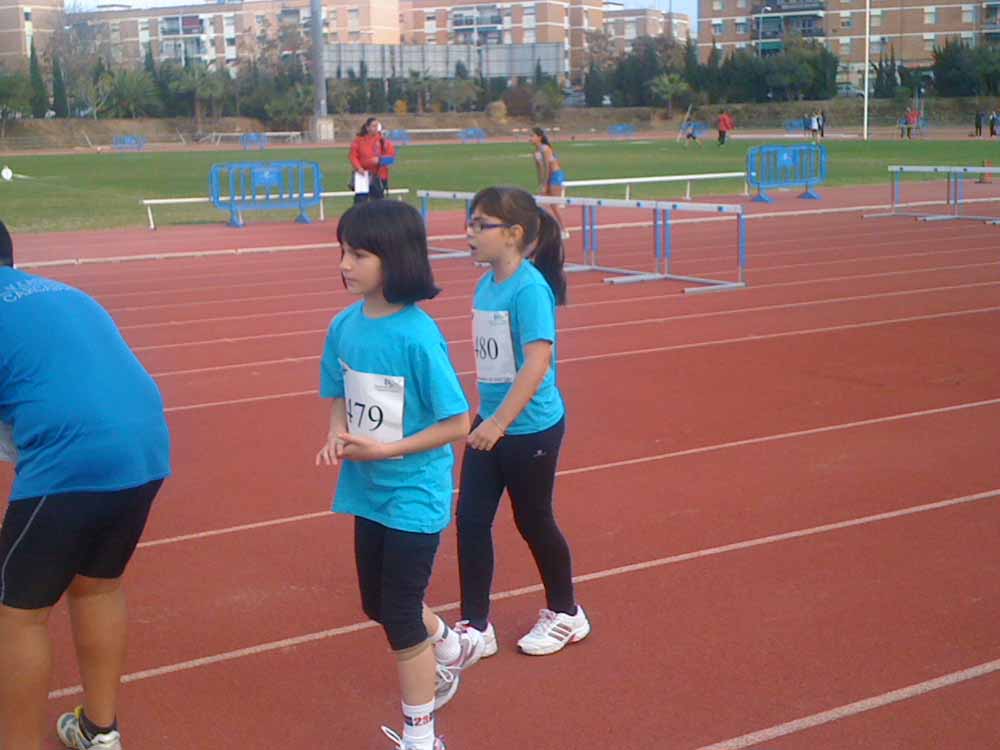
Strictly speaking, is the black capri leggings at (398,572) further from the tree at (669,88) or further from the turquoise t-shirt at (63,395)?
the tree at (669,88)

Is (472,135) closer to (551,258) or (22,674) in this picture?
(551,258)

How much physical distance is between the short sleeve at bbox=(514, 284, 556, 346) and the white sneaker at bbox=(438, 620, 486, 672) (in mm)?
945

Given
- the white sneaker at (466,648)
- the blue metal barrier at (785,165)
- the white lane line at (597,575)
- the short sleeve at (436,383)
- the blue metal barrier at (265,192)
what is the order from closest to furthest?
the short sleeve at (436,383) < the white sneaker at (466,648) < the white lane line at (597,575) < the blue metal barrier at (265,192) < the blue metal barrier at (785,165)

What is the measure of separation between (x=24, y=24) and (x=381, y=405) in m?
138

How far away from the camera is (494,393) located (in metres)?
4.40

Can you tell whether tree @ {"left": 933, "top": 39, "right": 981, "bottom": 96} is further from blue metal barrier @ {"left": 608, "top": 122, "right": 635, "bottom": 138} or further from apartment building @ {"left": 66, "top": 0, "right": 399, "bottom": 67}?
apartment building @ {"left": 66, "top": 0, "right": 399, "bottom": 67}

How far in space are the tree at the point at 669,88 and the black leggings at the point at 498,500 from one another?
292 feet

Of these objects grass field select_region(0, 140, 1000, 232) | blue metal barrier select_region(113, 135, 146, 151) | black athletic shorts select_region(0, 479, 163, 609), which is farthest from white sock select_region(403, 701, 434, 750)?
blue metal barrier select_region(113, 135, 146, 151)

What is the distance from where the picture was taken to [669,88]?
92125 mm

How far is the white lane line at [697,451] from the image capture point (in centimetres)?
597

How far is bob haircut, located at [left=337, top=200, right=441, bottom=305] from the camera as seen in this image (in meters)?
3.46

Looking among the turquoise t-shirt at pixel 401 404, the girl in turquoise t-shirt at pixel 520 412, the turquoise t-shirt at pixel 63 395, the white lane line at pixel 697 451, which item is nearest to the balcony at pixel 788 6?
the white lane line at pixel 697 451

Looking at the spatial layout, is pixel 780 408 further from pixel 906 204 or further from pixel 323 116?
pixel 323 116

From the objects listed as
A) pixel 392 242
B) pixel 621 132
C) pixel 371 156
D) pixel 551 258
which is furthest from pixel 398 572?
pixel 621 132
